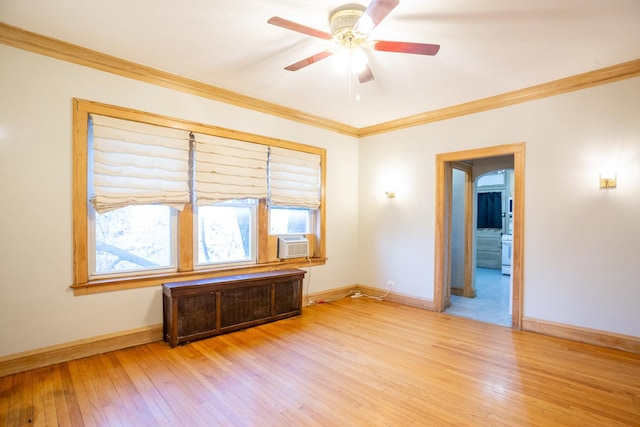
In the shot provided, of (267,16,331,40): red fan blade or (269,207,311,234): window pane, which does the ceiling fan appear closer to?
(267,16,331,40): red fan blade

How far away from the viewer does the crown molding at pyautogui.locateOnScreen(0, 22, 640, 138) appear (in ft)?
8.86

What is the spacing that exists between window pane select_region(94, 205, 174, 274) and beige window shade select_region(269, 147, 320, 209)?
4.56 feet

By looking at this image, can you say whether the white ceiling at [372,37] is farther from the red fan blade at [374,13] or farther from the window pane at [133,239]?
the window pane at [133,239]

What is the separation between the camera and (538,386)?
2.47m

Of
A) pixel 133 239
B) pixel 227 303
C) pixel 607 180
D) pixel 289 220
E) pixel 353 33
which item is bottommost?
pixel 227 303

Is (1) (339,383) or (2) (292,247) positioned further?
(2) (292,247)

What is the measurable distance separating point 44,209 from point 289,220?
2.74m

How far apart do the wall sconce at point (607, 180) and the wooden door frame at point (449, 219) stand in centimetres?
71

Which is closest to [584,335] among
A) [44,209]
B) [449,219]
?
[449,219]

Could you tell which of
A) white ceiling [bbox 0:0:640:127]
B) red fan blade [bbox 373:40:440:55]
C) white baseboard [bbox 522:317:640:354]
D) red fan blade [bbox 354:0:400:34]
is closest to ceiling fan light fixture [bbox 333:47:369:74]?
red fan blade [bbox 373:40:440:55]

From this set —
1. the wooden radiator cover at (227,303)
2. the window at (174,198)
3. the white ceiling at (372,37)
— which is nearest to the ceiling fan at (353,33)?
the white ceiling at (372,37)

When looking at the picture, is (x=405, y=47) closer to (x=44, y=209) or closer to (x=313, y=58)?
(x=313, y=58)

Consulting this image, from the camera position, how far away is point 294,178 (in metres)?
4.56

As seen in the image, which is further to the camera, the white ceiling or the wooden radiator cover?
the wooden radiator cover
